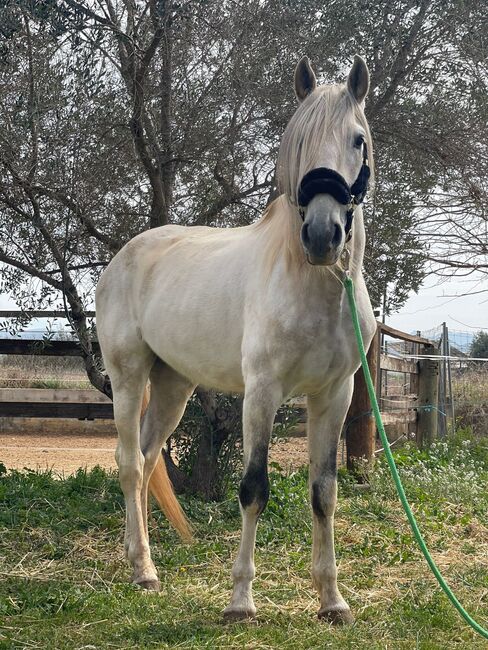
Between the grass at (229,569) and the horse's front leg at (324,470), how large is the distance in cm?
24

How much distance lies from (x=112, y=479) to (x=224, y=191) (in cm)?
226

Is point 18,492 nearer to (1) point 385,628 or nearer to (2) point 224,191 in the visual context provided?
(2) point 224,191

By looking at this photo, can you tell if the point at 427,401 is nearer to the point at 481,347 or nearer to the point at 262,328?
the point at 262,328

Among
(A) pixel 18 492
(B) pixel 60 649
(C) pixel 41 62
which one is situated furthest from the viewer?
(A) pixel 18 492

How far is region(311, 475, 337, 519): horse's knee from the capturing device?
139 inches

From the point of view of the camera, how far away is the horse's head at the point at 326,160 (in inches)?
113

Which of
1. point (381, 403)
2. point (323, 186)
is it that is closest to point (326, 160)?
point (323, 186)

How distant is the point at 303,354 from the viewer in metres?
3.27

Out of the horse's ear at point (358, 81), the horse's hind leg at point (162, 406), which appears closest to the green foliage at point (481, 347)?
the horse's hind leg at point (162, 406)

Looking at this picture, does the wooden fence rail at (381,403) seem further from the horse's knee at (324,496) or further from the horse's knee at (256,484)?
the horse's knee at (256,484)

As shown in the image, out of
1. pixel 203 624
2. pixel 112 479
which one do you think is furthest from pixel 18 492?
pixel 203 624

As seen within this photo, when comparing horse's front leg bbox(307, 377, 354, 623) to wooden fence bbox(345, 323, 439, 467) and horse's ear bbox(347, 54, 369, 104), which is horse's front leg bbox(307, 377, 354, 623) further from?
wooden fence bbox(345, 323, 439, 467)

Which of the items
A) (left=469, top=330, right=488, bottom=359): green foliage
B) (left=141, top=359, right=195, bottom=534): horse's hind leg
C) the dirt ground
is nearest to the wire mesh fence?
the dirt ground

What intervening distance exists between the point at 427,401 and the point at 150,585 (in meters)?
4.99
